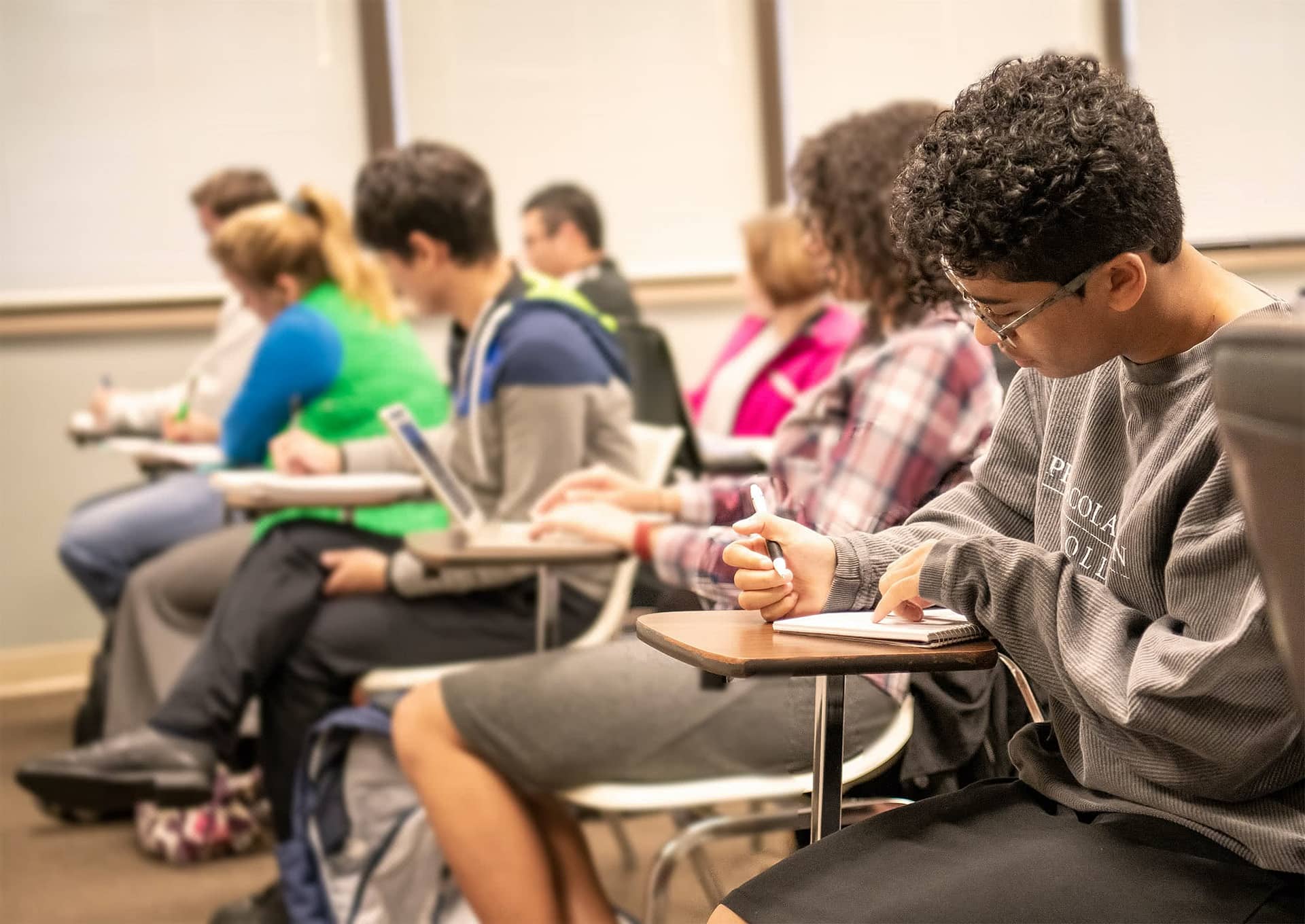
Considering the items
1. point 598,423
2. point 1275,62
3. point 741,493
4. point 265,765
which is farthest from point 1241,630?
point 1275,62

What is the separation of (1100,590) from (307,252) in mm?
2413

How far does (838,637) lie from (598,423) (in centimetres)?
129

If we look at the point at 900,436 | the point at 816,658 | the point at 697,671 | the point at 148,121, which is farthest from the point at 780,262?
the point at 816,658

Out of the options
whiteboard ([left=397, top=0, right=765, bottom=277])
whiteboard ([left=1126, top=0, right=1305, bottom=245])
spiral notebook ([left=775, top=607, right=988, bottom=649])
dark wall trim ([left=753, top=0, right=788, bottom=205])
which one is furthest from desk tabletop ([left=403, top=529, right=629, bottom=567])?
whiteboard ([left=1126, top=0, right=1305, bottom=245])

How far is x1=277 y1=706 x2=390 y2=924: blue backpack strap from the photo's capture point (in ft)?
7.47

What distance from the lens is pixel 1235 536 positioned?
0.95 m

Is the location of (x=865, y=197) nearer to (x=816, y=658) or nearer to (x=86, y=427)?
(x=816, y=658)

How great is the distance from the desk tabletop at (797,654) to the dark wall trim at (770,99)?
4471mm

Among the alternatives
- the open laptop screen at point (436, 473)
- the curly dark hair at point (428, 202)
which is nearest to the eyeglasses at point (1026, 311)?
the open laptop screen at point (436, 473)

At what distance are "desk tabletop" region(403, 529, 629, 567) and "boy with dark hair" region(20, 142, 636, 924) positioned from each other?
303 mm

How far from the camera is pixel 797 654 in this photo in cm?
108

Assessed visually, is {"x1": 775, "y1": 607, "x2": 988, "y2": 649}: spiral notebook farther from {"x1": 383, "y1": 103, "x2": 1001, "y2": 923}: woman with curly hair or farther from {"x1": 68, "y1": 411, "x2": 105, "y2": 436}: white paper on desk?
{"x1": 68, "y1": 411, "x2": 105, "y2": 436}: white paper on desk

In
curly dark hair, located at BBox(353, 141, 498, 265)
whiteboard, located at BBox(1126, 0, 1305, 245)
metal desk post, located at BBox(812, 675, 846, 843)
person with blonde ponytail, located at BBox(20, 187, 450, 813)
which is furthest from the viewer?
whiteboard, located at BBox(1126, 0, 1305, 245)

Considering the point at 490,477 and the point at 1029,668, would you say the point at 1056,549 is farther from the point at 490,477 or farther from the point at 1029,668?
the point at 490,477
